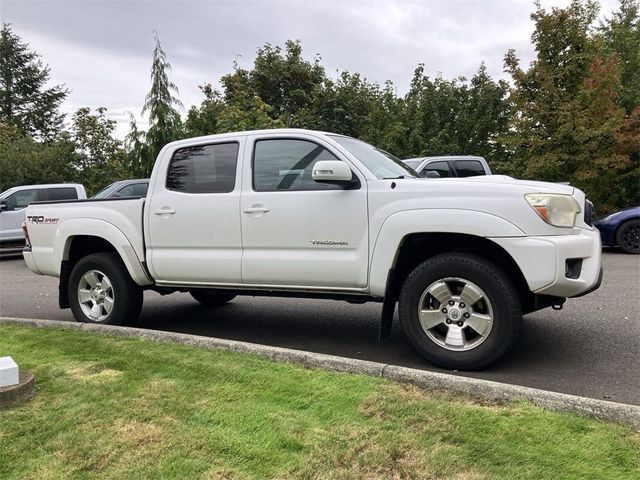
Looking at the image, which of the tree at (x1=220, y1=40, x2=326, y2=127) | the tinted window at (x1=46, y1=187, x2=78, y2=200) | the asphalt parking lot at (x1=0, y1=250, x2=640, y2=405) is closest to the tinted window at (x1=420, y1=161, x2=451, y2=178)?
the asphalt parking lot at (x1=0, y1=250, x2=640, y2=405)

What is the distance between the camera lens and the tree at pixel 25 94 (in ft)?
142

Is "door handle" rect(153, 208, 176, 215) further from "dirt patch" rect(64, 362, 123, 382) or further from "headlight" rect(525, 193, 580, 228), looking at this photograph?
"headlight" rect(525, 193, 580, 228)

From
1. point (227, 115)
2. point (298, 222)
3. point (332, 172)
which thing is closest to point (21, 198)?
point (227, 115)

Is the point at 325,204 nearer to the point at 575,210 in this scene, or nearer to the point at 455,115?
the point at 575,210

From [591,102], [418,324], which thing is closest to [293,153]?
[418,324]

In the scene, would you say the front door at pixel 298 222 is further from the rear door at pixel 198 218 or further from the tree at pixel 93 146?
the tree at pixel 93 146

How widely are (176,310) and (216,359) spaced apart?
3.05 m

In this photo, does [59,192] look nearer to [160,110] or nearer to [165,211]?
[160,110]

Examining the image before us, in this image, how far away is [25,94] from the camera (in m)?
44.2

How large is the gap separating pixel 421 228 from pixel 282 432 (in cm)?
187

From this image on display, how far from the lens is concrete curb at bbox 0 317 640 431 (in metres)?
3.04

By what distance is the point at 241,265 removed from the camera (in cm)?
493

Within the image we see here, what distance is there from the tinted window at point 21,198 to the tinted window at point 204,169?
1163 cm

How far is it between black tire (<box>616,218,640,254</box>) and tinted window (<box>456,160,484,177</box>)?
3.15 m
